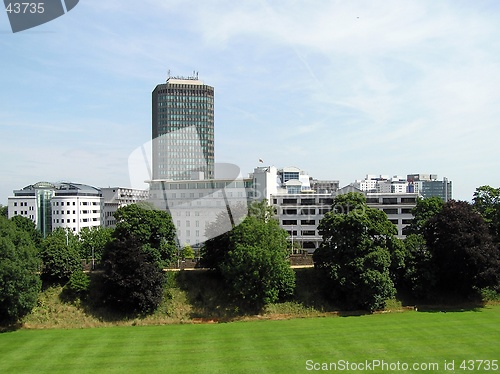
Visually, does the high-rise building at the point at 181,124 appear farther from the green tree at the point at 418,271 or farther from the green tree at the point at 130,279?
the green tree at the point at 418,271

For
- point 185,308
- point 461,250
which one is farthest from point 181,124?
point 461,250

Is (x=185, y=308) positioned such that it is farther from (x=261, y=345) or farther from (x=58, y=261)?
(x=58, y=261)

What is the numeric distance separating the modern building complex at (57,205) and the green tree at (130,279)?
48323 mm

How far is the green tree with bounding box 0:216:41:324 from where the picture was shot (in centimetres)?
A: 2966

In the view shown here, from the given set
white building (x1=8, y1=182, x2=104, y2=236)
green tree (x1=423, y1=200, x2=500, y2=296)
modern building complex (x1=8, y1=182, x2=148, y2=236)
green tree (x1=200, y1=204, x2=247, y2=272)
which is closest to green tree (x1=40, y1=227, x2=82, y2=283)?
green tree (x1=200, y1=204, x2=247, y2=272)

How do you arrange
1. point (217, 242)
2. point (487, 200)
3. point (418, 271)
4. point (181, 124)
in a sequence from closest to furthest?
point (418, 271) < point (217, 242) < point (487, 200) < point (181, 124)

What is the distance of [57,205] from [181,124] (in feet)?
146

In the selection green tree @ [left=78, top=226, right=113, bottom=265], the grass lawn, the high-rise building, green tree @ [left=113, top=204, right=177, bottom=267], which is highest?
the high-rise building

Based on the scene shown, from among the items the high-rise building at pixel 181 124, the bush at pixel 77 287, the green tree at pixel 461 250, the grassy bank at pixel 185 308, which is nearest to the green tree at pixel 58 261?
the bush at pixel 77 287

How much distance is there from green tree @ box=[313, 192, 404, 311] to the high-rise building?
79.3 metres

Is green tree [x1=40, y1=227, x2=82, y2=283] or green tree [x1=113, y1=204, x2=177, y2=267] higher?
green tree [x1=113, y1=204, x2=177, y2=267]

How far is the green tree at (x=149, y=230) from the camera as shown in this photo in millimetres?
34531

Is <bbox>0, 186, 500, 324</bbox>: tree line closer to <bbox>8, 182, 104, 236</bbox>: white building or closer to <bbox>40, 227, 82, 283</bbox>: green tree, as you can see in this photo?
<bbox>40, 227, 82, 283</bbox>: green tree

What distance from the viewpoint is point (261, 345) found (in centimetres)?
2642
